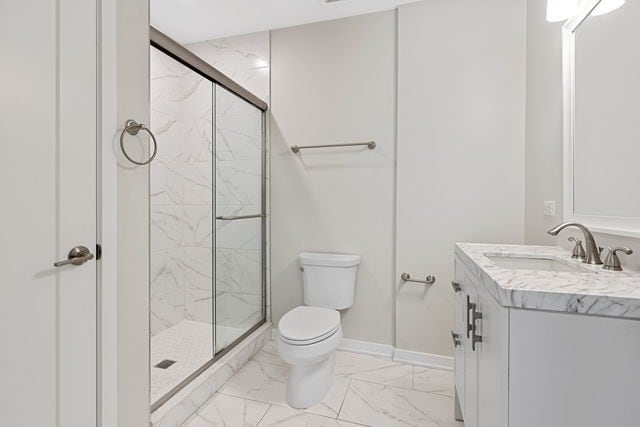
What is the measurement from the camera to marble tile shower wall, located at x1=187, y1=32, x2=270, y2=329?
1922mm

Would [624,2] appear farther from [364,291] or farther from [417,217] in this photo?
[364,291]

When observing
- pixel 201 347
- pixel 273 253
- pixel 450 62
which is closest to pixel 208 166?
pixel 273 253

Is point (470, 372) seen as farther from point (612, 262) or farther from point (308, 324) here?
point (308, 324)

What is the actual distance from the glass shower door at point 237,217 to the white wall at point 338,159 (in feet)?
0.44

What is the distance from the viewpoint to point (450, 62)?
190 cm

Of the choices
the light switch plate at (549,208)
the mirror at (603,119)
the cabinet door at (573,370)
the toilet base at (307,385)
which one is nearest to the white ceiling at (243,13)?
the mirror at (603,119)

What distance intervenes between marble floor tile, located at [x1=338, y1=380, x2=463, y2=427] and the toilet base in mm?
149

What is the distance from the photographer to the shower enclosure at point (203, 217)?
74.9 inches

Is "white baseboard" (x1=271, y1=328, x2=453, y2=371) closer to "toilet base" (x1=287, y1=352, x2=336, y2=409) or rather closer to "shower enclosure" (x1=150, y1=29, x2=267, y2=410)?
"toilet base" (x1=287, y1=352, x2=336, y2=409)

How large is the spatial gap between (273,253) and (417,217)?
113cm

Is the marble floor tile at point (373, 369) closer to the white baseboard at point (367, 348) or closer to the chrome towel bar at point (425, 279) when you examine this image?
the white baseboard at point (367, 348)

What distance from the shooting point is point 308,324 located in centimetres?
165
